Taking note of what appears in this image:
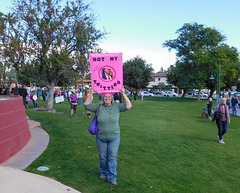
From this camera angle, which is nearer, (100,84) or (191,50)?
(100,84)

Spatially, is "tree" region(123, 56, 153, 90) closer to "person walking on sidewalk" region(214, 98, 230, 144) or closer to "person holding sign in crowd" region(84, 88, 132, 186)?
"person walking on sidewalk" region(214, 98, 230, 144)

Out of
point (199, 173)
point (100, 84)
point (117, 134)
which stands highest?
point (100, 84)

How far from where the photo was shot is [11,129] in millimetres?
6359

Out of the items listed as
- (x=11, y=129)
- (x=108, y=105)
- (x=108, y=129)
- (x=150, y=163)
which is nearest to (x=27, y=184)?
(x=108, y=129)

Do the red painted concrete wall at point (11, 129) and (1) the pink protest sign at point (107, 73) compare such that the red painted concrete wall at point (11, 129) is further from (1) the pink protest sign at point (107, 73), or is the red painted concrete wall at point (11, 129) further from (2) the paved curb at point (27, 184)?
(1) the pink protest sign at point (107, 73)

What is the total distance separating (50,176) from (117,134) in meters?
1.68

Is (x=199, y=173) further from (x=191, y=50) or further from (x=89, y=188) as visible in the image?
(x=191, y=50)

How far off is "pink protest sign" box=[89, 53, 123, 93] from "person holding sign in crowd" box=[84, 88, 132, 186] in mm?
135

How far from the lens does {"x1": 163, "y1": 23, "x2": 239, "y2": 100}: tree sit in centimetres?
4093

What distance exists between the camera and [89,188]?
15.1 ft

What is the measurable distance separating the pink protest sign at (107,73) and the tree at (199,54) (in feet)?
125

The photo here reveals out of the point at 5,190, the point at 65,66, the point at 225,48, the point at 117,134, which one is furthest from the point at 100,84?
the point at 225,48

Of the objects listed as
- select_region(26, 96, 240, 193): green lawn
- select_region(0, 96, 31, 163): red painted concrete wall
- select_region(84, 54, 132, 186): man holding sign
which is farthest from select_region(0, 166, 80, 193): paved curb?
select_region(0, 96, 31, 163): red painted concrete wall

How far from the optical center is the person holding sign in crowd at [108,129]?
15.4 feet
